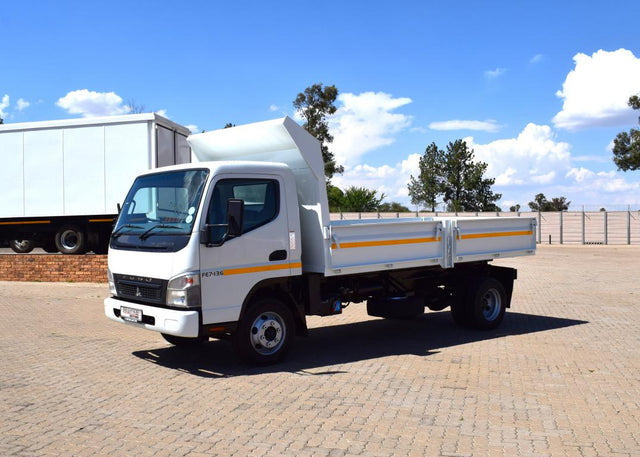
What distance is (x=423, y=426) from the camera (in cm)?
523

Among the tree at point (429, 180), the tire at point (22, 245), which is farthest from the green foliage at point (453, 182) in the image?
the tire at point (22, 245)

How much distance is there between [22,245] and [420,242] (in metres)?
12.7

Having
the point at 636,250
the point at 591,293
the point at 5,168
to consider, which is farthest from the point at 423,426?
the point at 636,250

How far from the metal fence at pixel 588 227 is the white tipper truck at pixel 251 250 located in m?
29.0

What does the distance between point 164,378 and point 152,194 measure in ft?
6.97

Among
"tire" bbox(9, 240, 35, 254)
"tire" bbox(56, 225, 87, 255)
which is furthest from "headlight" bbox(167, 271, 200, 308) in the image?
"tire" bbox(9, 240, 35, 254)

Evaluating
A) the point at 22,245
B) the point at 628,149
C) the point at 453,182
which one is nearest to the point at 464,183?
the point at 453,182

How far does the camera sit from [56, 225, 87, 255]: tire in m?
16.0

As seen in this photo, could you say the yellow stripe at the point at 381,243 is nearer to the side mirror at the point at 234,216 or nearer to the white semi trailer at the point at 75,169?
the side mirror at the point at 234,216

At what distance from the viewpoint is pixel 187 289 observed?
6633 mm

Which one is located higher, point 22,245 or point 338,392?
point 22,245

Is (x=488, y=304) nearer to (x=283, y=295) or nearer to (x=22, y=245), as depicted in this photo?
(x=283, y=295)

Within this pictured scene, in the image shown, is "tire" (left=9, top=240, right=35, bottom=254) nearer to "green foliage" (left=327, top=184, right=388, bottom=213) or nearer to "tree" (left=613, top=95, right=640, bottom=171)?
"green foliage" (left=327, top=184, right=388, bottom=213)

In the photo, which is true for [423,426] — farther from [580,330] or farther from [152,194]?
[580,330]
